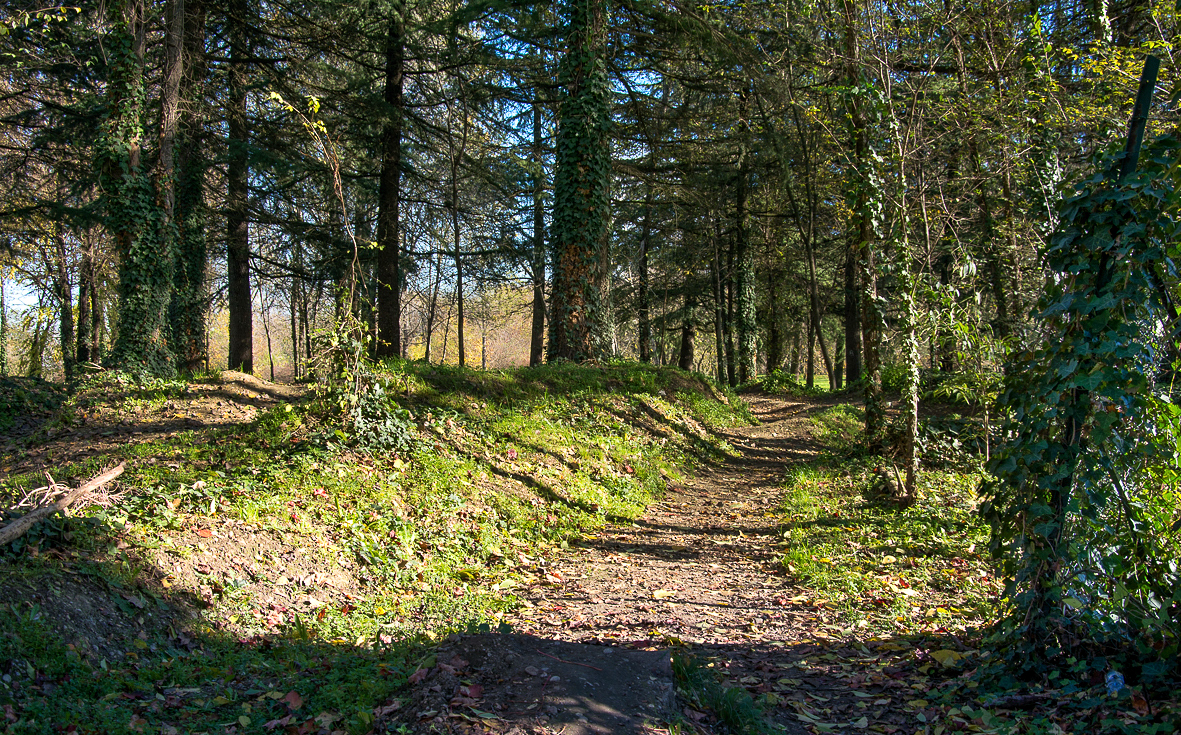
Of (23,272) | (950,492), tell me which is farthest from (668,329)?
(23,272)

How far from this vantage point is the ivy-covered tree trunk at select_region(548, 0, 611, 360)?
11695 mm

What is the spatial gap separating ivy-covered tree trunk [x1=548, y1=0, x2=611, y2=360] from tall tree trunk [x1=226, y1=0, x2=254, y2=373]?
20.5 feet

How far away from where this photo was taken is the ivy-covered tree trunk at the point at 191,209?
12.0 meters

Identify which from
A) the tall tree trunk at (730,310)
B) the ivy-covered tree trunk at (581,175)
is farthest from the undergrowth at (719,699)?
the tall tree trunk at (730,310)

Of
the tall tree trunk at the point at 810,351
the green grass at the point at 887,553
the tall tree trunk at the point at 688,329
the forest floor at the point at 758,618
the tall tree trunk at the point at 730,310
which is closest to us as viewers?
the forest floor at the point at 758,618

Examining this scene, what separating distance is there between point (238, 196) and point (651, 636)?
13556 mm

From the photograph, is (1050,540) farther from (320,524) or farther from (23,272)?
(23,272)

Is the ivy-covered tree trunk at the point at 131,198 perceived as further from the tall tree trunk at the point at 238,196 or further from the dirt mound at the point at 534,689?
the dirt mound at the point at 534,689

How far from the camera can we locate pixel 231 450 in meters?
6.07

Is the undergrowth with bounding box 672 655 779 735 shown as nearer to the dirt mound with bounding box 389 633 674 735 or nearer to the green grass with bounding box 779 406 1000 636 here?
the dirt mound with bounding box 389 633 674 735

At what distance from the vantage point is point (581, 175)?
1173cm

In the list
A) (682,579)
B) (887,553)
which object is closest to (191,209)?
(682,579)

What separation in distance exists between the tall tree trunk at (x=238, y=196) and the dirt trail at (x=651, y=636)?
969cm

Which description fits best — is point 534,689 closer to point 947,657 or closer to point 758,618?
point 758,618
